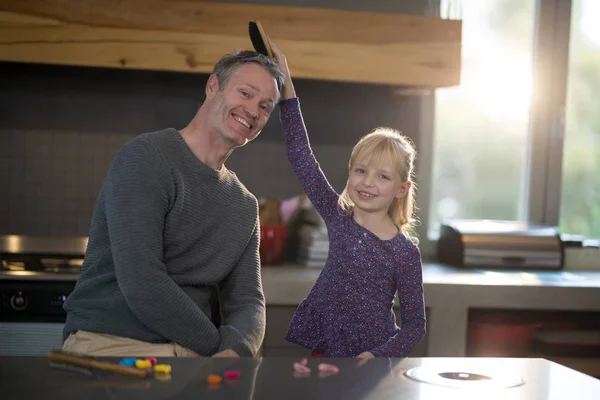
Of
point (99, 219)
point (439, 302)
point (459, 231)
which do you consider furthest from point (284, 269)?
point (99, 219)

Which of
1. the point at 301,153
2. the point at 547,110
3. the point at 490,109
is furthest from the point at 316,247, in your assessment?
the point at 547,110

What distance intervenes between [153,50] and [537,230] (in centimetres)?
170

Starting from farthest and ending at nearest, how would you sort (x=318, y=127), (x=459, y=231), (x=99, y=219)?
1. (x=318, y=127)
2. (x=459, y=231)
3. (x=99, y=219)

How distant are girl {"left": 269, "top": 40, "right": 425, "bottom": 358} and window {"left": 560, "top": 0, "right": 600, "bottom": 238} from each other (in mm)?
1894

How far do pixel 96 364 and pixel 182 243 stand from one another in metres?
0.55

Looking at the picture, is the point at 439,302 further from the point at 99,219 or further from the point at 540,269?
the point at 99,219

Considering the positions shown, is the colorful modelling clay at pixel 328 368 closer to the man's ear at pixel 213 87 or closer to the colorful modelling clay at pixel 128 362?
the colorful modelling clay at pixel 128 362

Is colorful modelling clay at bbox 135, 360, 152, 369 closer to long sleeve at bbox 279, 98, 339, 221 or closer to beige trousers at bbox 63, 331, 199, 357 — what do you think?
beige trousers at bbox 63, 331, 199, 357

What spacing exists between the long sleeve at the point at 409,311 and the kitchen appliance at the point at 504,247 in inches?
48.9

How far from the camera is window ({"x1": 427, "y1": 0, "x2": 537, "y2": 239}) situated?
341 centimetres

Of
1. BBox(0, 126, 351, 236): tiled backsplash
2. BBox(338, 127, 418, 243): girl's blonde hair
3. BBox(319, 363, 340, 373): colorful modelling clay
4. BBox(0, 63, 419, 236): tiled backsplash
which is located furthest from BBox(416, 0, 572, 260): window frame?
BBox(319, 363, 340, 373): colorful modelling clay

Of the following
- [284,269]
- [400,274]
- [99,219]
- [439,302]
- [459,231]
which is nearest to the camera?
[99,219]

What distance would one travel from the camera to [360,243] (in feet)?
5.88

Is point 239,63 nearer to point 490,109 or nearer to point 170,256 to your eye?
point 170,256
